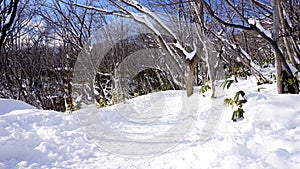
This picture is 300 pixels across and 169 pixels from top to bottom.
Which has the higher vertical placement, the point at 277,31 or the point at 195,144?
the point at 277,31

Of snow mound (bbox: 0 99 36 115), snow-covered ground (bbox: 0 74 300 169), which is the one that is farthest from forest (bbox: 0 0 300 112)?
snow-covered ground (bbox: 0 74 300 169)

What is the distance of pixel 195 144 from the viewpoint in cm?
287

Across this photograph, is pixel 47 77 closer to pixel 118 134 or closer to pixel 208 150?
pixel 118 134

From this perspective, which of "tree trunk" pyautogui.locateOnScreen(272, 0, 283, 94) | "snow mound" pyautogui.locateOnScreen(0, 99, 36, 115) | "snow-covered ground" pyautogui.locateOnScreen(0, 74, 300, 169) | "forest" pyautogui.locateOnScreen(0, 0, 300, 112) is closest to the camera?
"snow-covered ground" pyautogui.locateOnScreen(0, 74, 300, 169)

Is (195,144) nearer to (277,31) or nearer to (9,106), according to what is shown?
(277,31)

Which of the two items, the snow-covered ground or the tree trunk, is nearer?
the snow-covered ground

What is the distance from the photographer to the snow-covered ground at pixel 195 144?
2.19 m

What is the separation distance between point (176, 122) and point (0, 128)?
9.43 ft

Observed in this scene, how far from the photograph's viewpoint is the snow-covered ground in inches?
86.1

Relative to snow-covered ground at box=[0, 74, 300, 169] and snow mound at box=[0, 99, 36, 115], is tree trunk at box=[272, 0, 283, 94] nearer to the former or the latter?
snow-covered ground at box=[0, 74, 300, 169]

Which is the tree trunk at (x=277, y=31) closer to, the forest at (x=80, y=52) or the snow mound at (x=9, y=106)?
the forest at (x=80, y=52)

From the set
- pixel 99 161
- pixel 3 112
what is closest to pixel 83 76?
pixel 3 112

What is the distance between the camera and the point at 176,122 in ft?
13.7

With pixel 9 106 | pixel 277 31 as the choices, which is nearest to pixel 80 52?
pixel 9 106
